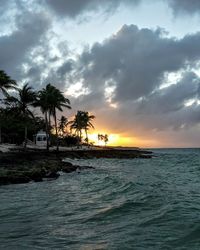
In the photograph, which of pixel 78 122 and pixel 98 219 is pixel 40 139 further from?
pixel 98 219

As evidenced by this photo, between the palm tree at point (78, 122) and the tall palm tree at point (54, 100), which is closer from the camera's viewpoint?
the tall palm tree at point (54, 100)

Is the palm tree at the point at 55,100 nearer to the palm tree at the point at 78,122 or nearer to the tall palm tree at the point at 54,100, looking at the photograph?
the tall palm tree at the point at 54,100

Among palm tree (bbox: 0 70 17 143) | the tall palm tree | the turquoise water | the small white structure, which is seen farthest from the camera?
the small white structure

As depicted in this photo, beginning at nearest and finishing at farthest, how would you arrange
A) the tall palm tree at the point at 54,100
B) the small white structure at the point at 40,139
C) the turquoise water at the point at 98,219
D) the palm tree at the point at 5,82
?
the turquoise water at the point at 98,219 < the palm tree at the point at 5,82 < the tall palm tree at the point at 54,100 < the small white structure at the point at 40,139

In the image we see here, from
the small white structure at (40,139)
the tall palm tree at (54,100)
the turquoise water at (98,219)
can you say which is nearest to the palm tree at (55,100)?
the tall palm tree at (54,100)

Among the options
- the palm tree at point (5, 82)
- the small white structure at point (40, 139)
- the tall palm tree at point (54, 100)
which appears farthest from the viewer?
the small white structure at point (40, 139)

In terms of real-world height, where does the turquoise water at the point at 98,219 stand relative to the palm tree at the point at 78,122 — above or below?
below

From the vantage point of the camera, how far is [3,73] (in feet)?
182

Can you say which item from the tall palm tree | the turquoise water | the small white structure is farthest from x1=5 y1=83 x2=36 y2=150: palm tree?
the turquoise water

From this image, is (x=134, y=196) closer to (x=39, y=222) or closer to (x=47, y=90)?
(x=39, y=222)

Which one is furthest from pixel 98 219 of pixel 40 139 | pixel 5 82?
pixel 40 139

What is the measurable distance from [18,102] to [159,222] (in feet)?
199

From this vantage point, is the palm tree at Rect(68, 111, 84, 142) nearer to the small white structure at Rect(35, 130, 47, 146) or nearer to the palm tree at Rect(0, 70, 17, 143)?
the small white structure at Rect(35, 130, 47, 146)

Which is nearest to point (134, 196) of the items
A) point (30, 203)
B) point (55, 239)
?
point (30, 203)
